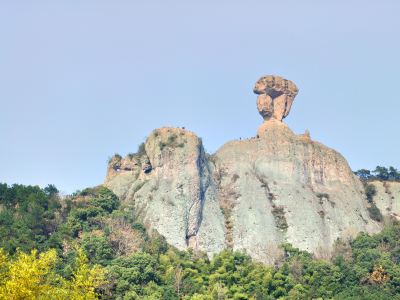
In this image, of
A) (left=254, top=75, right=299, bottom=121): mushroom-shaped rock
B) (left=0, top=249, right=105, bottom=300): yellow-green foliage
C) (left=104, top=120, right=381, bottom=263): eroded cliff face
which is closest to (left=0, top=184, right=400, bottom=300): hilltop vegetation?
(left=104, top=120, right=381, bottom=263): eroded cliff face

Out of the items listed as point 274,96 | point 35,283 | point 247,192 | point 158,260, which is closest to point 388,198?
point 247,192

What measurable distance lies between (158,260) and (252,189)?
17708 millimetres

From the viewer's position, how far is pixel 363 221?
92812 mm

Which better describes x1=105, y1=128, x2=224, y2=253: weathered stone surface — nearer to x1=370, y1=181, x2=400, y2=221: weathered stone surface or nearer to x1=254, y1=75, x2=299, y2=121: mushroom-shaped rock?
x1=254, y1=75, x2=299, y2=121: mushroom-shaped rock

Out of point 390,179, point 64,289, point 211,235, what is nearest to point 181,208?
point 211,235

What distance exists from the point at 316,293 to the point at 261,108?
91.0 feet

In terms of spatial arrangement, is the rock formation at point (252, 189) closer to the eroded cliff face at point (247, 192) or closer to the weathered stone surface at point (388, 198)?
the eroded cliff face at point (247, 192)

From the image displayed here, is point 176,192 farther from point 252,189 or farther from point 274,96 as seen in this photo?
point 274,96

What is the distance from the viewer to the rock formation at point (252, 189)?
87000 millimetres

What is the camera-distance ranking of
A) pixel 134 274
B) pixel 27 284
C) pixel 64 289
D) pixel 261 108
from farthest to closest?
pixel 261 108
pixel 134 274
pixel 64 289
pixel 27 284

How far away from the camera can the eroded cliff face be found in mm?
86938

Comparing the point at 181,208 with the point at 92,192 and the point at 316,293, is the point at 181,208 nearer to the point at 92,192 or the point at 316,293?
the point at 92,192

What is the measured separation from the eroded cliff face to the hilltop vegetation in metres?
2.34

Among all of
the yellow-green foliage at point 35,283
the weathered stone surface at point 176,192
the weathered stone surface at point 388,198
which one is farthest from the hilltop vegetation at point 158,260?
the yellow-green foliage at point 35,283
